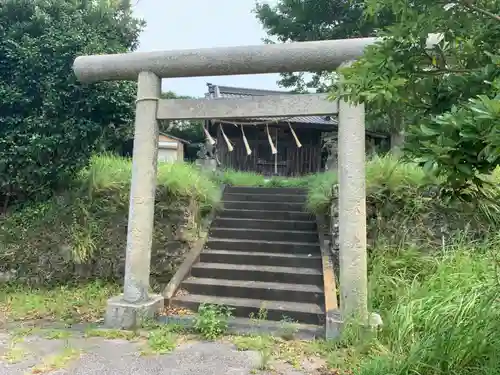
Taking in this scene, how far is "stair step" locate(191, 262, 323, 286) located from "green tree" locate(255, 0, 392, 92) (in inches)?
249

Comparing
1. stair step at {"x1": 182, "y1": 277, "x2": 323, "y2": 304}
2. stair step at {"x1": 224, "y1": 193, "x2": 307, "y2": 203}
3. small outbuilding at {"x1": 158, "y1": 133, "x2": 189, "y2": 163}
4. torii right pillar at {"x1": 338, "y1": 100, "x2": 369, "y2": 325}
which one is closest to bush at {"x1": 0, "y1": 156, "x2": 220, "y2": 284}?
stair step at {"x1": 182, "y1": 277, "x2": 323, "y2": 304}

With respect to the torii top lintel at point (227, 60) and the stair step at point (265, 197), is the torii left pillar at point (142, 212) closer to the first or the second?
the torii top lintel at point (227, 60)

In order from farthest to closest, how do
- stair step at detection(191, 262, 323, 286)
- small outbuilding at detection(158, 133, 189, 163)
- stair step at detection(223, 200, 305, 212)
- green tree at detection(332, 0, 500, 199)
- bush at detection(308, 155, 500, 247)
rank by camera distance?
small outbuilding at detection(158, 133, 189, 163) < stair step at detection(223, 200, 305, 212) < stair step at detection(191, 262, 323, 286) < bush at detection(308, 155, 500, 247) < green tree at detection(332, 0, 500, 199)

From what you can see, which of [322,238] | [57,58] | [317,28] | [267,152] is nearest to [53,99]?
[57,58]

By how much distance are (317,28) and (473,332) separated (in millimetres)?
10242

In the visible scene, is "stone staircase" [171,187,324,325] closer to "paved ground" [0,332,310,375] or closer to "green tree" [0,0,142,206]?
"paved ground" [0,332,310,375]

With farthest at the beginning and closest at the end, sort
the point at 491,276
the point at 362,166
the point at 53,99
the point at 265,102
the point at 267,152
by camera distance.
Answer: the point at 267,152
the point at 53,99
the point at 265,102
the point at 362,166
the point at 491,276

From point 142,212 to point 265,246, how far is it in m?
2.33

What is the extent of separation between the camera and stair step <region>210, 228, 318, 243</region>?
6.90m

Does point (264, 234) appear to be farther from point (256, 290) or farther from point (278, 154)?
point (278, 154)

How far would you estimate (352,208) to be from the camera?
4.59m

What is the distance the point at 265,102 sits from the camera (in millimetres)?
4988

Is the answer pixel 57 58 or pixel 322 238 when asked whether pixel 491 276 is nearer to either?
pixel 322 238

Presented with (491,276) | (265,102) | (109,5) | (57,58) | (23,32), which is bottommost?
(491,276)
